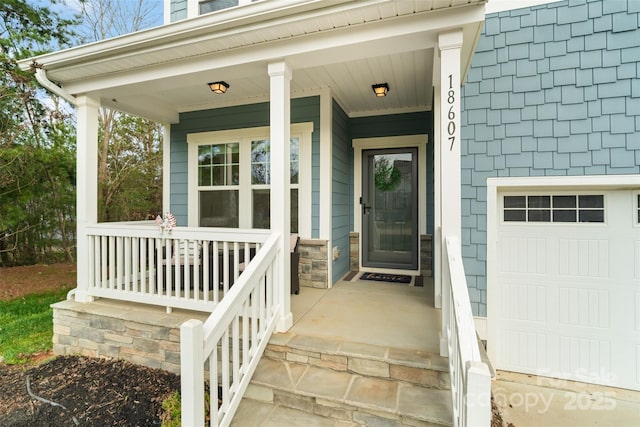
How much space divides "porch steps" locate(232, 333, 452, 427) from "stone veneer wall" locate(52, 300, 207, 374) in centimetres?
101

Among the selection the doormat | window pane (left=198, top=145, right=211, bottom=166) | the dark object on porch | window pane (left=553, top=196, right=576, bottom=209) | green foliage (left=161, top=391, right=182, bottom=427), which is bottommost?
green foliage (left=161, top=391, right=182, bottom=427)

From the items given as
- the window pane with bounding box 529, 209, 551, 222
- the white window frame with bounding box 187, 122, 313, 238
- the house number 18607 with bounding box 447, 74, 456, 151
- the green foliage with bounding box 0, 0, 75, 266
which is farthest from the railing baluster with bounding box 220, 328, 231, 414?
the green foliage with bounding box 0, 0, 75, 266

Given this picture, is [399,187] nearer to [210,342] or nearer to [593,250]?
[593,250]

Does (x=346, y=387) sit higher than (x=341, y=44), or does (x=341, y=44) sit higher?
(x=341, y=44)

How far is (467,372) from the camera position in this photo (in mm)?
1253

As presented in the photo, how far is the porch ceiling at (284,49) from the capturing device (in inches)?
86.4

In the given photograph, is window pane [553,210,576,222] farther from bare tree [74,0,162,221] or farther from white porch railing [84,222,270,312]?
bare tree [74,0,162,221]

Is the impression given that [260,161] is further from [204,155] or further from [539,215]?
[539,215]

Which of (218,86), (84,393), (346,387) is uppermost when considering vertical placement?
(218,86)

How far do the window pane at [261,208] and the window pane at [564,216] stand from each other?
3407 mm

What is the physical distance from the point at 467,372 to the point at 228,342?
143 centimetres

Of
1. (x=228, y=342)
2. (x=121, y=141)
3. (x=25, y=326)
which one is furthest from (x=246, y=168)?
(x=121, y=141)

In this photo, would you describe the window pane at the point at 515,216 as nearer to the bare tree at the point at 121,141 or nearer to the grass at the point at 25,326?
the grass at the point at 25,326

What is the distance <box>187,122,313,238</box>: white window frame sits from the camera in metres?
4.16
